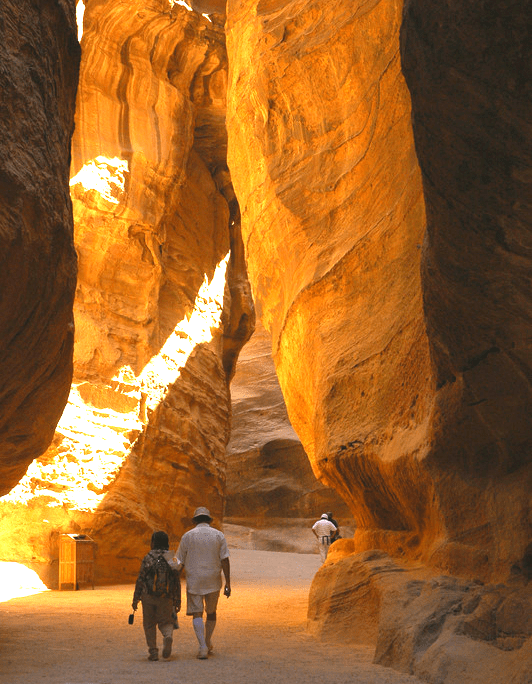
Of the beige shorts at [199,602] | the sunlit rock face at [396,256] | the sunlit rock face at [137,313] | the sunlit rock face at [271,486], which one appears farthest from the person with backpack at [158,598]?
the sunlit rock face at [271,486]

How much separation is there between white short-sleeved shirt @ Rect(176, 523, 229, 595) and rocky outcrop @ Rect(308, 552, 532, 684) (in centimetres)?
148

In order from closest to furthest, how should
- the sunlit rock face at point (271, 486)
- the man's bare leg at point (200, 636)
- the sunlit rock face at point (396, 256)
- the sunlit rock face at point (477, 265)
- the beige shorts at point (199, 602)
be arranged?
the sunlit rock face at point (477, 265)
the sunlit rock face at point (396, 256)
the man's bare leg at point (200, 636)
the beige shorts at point (199, 602)
the sunlit rock face at point (271, 486)

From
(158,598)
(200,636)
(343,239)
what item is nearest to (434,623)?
(200,636)

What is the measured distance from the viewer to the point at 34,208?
4785 millimetres

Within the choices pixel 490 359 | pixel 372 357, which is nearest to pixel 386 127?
pixel 372 357

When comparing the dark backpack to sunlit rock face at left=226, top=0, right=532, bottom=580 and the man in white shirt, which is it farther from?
sunlit rock face at left=226, top=0, right=532, bottom=580

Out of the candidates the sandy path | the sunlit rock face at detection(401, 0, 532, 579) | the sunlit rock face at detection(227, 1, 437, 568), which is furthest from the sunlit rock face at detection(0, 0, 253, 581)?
the sunlit rock face at detection(401, 0, 532, 579)

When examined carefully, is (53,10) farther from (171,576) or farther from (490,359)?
(171,576)

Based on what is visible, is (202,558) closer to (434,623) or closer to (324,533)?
(434,623)

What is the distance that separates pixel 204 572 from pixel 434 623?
2.00 m

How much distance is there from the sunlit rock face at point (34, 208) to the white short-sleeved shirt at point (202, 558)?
6.01ft

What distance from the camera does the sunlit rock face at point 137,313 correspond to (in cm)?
1341

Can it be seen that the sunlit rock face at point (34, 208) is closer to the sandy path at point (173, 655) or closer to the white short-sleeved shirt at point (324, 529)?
the sandy path at point (173, 655)

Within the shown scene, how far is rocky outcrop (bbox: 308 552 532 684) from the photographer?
4.74 metres
